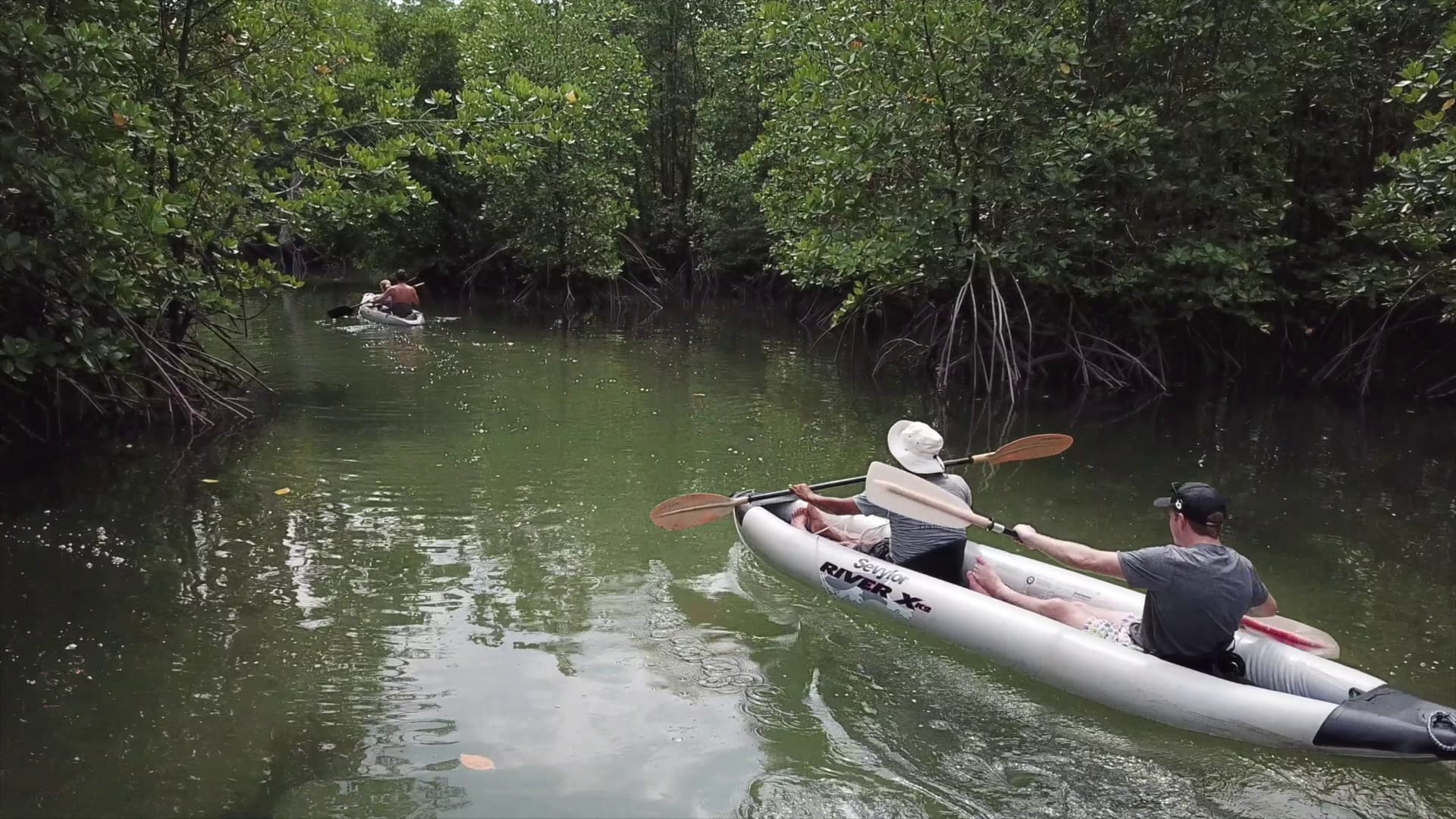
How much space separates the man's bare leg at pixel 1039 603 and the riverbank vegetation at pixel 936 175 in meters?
4.09

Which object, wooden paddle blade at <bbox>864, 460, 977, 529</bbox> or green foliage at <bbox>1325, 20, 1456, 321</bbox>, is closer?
wooden paddle blade at <bbox>864, 460, 977, 529</bbox>

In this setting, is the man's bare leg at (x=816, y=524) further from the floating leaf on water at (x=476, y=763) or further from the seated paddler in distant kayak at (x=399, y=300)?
the seated paddler in distant kayak at (x=399, y=300)

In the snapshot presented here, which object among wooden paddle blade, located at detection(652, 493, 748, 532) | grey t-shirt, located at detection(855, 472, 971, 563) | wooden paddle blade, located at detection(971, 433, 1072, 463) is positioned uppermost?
wooden paddle blade, located at detection(971, 433, 1072, 463)

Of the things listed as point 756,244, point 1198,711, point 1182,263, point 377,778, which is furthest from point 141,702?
point 756,244

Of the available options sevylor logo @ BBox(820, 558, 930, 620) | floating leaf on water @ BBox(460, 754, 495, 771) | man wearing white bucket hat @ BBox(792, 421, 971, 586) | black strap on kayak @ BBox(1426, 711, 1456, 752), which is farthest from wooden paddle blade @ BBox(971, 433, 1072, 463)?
floating leaf on water @ BBox(460, 754, 495, 771)

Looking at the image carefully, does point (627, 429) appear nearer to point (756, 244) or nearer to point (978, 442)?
point (978, 442)

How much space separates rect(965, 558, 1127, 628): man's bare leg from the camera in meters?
4.44

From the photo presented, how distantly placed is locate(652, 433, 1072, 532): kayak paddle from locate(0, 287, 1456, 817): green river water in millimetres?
242

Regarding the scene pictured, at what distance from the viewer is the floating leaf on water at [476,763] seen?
3.43 meters

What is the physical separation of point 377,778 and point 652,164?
80.5ft

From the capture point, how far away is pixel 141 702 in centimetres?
378

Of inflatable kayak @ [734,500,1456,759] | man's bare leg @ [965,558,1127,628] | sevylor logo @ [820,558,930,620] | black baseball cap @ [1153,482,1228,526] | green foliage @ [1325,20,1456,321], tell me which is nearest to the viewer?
inflatable kayak @ [734,500,1456,759]

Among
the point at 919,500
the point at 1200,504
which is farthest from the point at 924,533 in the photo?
the point at 1200,504

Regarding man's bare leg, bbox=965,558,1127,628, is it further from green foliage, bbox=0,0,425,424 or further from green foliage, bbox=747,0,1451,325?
green foliage, bbox=747,0,1451,325
